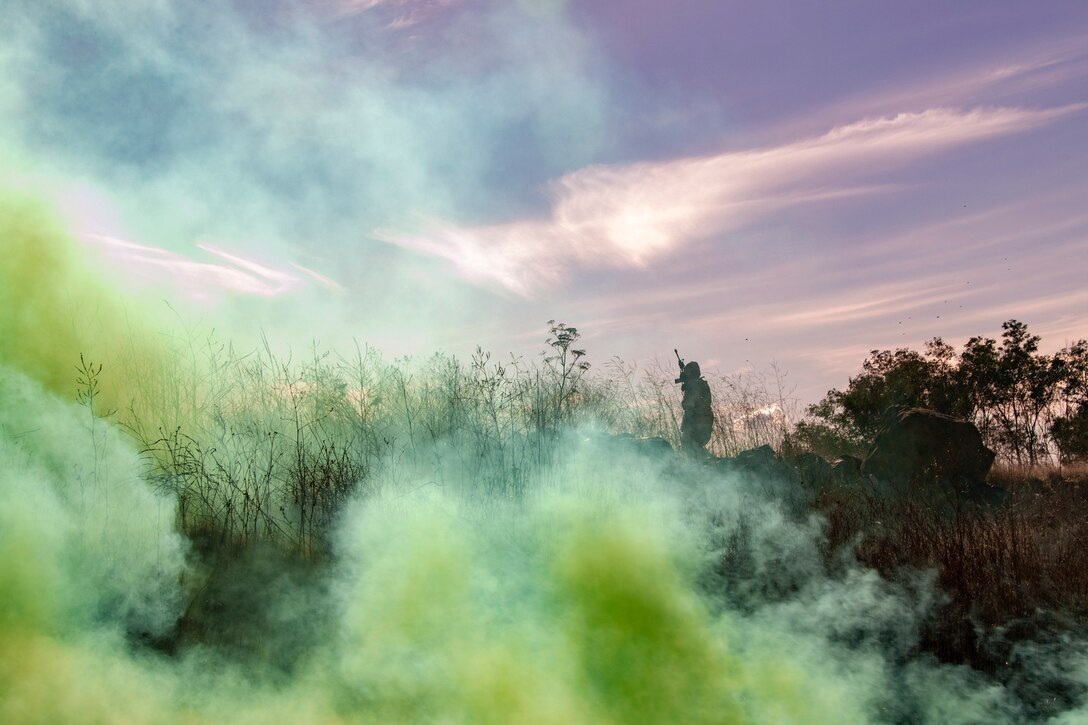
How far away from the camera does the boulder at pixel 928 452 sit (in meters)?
10.6

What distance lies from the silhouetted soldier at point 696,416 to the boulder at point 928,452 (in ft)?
7.20

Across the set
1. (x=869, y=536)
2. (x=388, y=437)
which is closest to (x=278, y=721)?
(x=388, y=437)

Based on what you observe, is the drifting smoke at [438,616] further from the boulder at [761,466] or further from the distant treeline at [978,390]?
the distant treeline at [978,390]

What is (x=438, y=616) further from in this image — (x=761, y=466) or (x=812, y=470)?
(x=812, y=470)

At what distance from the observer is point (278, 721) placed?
4348 millimetres

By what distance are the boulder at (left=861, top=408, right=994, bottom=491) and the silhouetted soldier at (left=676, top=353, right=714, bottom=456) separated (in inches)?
86.4

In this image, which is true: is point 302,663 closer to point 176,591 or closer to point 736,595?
point 176,591

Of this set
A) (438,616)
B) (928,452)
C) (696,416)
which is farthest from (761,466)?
(438,616)

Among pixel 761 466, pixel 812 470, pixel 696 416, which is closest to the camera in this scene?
pixel 761 466

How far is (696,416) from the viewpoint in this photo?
39.1ft

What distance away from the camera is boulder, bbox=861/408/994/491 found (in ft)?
34.7

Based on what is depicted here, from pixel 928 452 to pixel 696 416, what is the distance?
3.08m

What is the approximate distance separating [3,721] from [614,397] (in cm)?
903

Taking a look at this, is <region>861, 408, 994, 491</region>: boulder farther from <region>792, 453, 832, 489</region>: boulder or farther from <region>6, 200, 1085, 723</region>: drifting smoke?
<region>6, 200, 1085, 723</region>: drifting smoke
